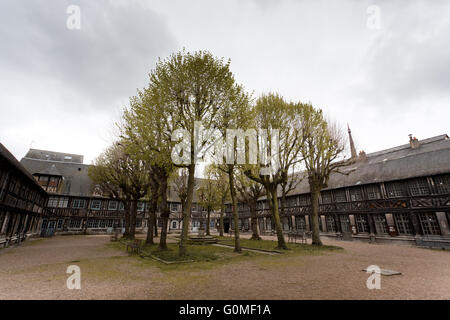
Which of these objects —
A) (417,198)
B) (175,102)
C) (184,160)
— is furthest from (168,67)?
(417,198)

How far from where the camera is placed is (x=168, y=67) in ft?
38.1

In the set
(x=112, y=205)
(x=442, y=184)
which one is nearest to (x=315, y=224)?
(x=442, y=184)

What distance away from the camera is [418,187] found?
1984 cm

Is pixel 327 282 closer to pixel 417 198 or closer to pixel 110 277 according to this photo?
pixel 110 277

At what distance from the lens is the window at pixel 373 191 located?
73.4 feet

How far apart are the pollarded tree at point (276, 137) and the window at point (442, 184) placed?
1453 cm

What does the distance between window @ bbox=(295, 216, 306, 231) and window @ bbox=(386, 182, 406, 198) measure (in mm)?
11247

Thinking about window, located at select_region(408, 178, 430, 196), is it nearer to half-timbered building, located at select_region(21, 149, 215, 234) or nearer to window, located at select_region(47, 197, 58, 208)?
half-timbered building, located at select_region(21, 149, 215, 234)

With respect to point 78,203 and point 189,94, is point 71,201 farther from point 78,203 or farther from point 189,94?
point 189,94

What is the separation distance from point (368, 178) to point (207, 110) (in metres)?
22.3

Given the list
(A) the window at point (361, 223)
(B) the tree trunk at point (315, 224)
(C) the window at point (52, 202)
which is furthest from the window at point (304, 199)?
(C) the window at point (52, 202)

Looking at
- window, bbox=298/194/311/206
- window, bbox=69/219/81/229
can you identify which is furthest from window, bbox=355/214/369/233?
A: window, bbox=69/219/81/229

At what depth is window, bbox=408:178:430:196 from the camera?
19391 mm

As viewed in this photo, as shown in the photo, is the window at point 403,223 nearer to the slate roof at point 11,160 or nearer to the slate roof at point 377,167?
the slate roof at point 377,167
